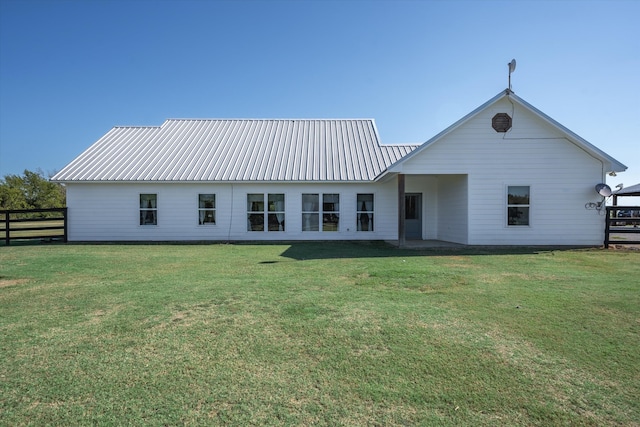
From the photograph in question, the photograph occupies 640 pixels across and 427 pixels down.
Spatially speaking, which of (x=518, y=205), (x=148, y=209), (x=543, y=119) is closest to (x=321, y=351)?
(x=518, y=205)

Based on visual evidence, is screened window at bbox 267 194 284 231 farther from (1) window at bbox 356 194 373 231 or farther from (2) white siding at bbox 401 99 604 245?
(2) white siding at bbox 401 99 604 245

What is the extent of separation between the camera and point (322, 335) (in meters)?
4.27

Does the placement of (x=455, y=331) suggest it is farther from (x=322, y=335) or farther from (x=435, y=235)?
(x=435, y=235)

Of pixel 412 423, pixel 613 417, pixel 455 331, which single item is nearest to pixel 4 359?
pixel 412 423

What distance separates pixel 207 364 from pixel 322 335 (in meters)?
1.35

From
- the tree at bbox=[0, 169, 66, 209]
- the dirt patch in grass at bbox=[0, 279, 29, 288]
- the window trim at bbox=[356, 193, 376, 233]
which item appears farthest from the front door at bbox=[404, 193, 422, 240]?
the tree at bbox=[0, 169, 66, 209]

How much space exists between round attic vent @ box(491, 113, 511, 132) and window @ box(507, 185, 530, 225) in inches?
88.4

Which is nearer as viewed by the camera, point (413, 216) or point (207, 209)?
point (207, 209)

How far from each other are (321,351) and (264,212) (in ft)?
43.1

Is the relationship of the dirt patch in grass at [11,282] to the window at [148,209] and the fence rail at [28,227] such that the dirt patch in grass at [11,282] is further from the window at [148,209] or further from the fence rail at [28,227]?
the window at [148,209]

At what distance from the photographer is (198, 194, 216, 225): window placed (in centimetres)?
1658

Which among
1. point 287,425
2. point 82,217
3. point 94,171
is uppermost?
point 94,171

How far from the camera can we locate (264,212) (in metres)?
16.6

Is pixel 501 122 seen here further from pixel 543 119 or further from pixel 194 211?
pixel 194 211
